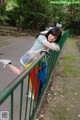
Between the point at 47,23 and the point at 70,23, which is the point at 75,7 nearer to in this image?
the point at 70,23

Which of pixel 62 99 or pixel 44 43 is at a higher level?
pixel 44 43

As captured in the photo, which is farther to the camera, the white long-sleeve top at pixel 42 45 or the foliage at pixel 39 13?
the foliage at pixel 39 13

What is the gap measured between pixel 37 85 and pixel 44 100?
111cm

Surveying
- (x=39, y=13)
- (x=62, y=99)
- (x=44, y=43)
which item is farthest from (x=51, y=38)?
(x=39, y=13)

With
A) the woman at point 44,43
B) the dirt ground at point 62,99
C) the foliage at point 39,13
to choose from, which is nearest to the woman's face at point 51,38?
the woman at point 44,43

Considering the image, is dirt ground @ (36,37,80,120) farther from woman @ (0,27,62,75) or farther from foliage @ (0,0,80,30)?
foliage @ (0,0,80,30)

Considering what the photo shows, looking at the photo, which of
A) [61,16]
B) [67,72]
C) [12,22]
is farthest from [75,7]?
[67,72]

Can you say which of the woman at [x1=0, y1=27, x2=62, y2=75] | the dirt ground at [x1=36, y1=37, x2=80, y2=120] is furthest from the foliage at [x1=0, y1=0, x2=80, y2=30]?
the woman at [x1=0, y1=27, x2=62, y2=75]

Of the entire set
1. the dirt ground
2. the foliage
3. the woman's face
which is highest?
the foliage

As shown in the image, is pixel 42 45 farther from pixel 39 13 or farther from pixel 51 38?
pixel 39 13

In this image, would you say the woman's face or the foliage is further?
the foliage

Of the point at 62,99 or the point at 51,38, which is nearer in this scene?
the point at 51,38

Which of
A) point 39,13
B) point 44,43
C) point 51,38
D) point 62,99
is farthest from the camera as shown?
point 39,13

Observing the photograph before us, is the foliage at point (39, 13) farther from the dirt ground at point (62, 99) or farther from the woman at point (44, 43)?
the woman at point (44, 43)
